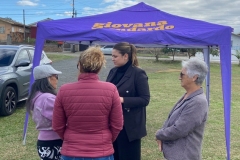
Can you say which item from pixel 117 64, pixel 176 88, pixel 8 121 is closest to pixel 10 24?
pixel 176 88

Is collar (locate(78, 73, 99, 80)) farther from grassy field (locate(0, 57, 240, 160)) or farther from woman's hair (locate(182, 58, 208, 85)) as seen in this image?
grassy field (locate(0, 57, 240, 160))

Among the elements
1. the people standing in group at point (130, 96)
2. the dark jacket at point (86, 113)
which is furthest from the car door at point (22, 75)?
the dark jacket at point (86, 113)

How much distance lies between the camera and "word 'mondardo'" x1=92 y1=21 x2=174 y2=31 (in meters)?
4.39

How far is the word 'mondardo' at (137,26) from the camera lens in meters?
4.39

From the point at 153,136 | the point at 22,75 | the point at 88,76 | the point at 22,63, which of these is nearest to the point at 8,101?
the point at 22,75

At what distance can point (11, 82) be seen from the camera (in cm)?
658

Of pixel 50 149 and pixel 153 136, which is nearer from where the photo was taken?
pixel 50 149

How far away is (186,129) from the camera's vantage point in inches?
93.0

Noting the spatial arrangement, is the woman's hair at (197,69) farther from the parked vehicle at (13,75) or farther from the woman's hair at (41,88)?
the parked vehicle at (13,75)

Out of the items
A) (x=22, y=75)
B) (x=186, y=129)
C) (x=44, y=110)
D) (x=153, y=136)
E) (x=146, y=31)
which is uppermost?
(x=146, y=31)

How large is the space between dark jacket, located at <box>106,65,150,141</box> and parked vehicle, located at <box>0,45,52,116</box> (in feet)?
13.3

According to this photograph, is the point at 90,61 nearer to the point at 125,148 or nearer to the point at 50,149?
the point at 50,149

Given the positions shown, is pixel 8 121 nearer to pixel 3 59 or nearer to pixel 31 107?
pixel 3 59

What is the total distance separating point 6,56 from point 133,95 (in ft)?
16.5
